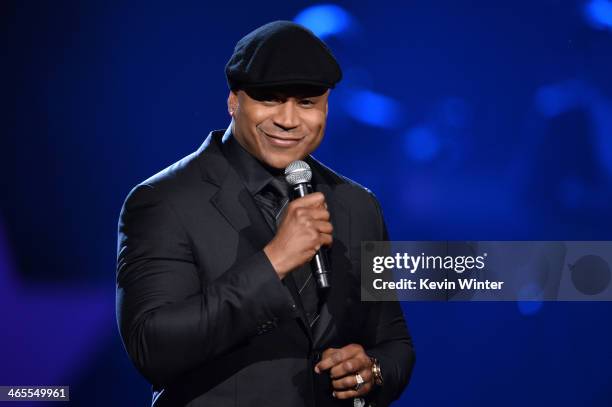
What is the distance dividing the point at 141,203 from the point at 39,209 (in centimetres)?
126

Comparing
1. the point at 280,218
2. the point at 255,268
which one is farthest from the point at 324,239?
the point at 280,218

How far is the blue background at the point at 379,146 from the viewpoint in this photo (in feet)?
9.30

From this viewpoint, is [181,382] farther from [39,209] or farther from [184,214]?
[39,209]

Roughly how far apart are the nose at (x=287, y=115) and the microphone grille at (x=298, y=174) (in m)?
0.14

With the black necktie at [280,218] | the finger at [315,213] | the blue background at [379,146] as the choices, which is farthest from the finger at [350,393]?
the blue background at [379,146]

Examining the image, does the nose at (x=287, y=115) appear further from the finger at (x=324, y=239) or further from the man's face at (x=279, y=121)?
the finger at (x=324, y=239)

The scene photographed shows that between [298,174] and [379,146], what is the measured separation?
1280mm

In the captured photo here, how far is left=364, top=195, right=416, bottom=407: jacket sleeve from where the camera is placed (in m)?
1.78

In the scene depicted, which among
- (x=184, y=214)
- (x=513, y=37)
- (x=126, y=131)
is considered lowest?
(x=184, y=214)

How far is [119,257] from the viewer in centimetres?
168

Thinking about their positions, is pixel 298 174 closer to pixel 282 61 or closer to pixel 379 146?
pixel 282 61

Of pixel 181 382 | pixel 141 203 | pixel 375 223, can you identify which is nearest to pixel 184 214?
pixel 141 203

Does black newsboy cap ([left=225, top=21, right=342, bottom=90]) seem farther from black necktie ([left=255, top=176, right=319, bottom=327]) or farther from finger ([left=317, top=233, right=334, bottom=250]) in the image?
finger ([left=317, top=233, right=334, bottom=250])

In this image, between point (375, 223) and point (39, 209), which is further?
point (39, 209)
